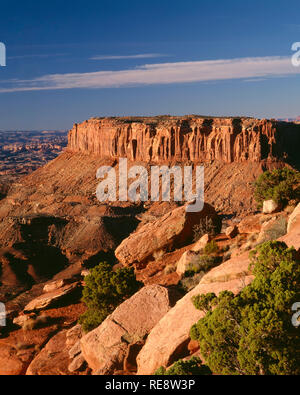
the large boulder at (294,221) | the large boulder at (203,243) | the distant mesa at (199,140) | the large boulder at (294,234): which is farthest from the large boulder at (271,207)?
the distant mesa at (199,140)

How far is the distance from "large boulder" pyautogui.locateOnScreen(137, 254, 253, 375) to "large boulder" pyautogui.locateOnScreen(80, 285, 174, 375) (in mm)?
982

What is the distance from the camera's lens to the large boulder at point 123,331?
492 inches

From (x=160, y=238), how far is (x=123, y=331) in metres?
10.2

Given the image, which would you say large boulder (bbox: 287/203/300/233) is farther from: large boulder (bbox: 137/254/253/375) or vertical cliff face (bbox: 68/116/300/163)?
vertical cliff face (bbox: 68/116/300/163)

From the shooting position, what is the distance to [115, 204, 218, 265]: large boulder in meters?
22.9

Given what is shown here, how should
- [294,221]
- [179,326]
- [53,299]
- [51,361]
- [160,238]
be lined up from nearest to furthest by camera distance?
1. [179,326]
2. [51,361]
3. [294,221]
4. [53,299]
5. [160,238]

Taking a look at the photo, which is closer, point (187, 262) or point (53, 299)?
point (187, 262)

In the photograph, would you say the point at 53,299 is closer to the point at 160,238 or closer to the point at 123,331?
the point at 160,238

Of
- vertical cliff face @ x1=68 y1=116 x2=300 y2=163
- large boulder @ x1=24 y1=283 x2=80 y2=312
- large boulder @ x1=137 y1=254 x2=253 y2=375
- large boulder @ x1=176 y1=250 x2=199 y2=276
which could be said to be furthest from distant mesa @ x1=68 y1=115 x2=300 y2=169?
large boulder @ x1=137 y1=254 x2=253 y2=375

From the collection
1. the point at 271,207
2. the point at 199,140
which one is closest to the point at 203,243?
the point at 271,207

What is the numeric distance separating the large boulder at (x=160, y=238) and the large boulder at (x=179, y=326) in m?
9.74

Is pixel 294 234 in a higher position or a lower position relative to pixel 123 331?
higher

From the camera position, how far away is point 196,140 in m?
66.2

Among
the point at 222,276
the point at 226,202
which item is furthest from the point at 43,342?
the point at 226,202
